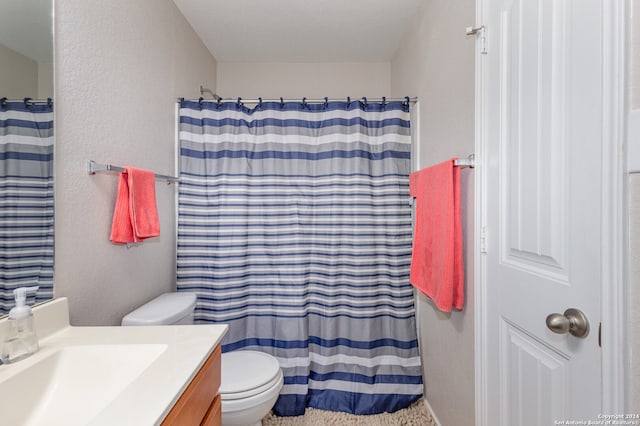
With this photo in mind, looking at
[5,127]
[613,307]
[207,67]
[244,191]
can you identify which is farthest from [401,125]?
[5,127]

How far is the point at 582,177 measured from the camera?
2.29ft

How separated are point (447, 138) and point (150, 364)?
4.91ft

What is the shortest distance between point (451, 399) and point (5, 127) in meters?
2.03

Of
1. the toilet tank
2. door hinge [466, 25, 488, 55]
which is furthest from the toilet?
door hinge [466, 25, 488, 55]

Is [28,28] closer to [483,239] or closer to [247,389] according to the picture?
[247,389]

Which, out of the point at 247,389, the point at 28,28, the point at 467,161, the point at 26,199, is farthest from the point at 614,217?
the point at 28,28

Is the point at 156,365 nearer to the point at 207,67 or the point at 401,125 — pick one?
the point at 401,125

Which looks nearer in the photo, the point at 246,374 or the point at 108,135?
the point at 108,135

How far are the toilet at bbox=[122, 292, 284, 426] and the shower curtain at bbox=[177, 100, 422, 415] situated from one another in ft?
1.16

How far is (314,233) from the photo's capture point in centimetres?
184

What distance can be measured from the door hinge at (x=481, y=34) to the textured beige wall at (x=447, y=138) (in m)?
0.07

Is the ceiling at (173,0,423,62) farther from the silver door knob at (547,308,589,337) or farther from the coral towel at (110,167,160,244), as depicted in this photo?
the silver door knob at (547,308,589,337)

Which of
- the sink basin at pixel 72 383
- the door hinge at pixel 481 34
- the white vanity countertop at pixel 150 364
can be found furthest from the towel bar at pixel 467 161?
the sink basin at pixel 72 383

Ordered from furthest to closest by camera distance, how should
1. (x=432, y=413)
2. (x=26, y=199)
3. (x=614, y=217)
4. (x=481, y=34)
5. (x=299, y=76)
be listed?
(x=299, y=76) → (x=432, y=413) → (x=481, y=34) → (x=26, y=199) → (x=614, y=217)
